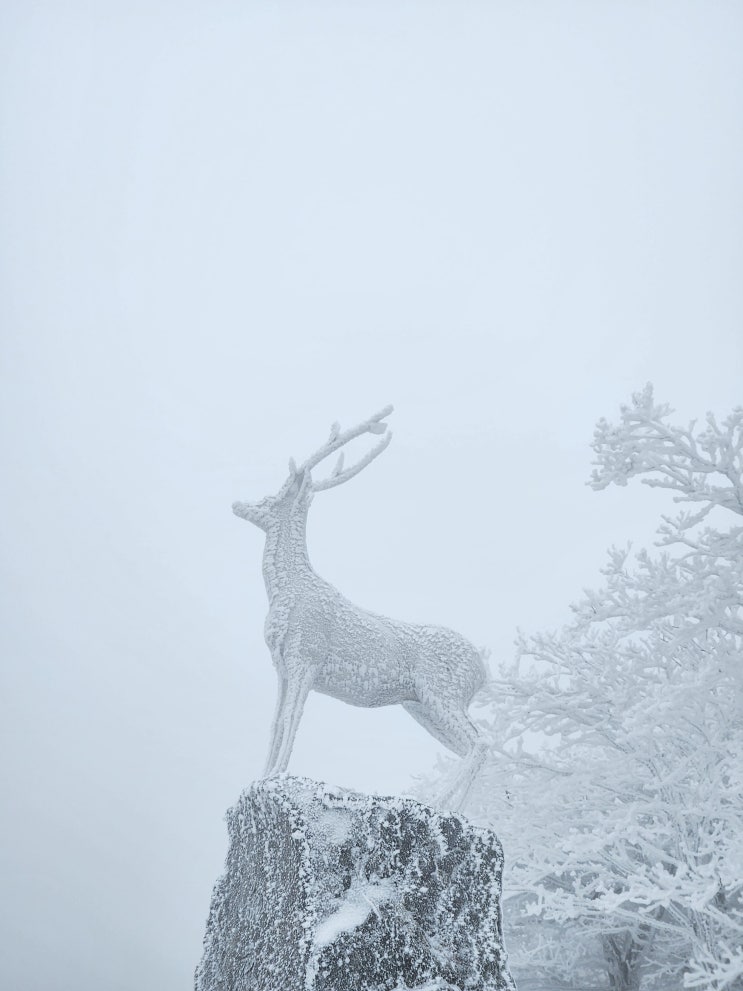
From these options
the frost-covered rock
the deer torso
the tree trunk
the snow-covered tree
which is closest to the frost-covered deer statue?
the deer torso

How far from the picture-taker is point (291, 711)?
13.8ft

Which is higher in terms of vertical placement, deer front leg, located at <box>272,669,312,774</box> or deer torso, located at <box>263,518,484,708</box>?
deer torso, located at <box>263,518,484,708</box>

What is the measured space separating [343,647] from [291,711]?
48cm

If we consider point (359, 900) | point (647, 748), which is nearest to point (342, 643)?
point (359, 900)

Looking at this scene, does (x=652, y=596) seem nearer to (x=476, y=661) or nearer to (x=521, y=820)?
(x=476, y=661)

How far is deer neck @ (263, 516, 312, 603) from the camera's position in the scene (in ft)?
15.0

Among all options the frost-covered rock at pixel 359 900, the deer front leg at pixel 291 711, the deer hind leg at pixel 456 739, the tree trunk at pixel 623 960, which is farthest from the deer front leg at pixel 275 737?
the tree trunk at pixel 623 960

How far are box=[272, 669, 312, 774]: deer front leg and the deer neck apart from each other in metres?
0.46

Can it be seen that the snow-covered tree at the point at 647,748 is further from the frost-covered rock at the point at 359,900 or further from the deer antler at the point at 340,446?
the frost-covered rock at the point at 359,900

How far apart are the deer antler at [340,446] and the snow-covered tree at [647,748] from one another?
5.27ft

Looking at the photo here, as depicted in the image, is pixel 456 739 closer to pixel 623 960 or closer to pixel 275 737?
pixel 275 737

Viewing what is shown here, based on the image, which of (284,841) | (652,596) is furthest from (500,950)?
(652,596)

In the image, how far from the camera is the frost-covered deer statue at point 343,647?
14.5 feet

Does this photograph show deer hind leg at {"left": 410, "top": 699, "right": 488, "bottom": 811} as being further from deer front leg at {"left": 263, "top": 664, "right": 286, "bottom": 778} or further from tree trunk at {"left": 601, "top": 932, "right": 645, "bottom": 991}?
tree trunk at {"left": 601, "top": 932, "right": 645, "bottom": 991}
